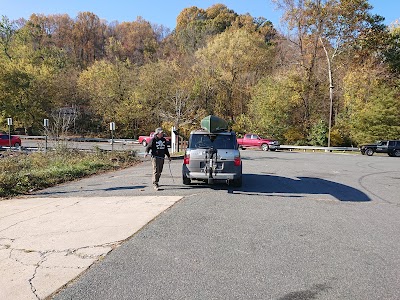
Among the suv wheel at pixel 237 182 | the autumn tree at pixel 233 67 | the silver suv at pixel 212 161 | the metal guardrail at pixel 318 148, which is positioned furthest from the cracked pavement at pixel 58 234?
the autumn tree at pixel 233 67

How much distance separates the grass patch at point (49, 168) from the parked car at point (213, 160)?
5432mm

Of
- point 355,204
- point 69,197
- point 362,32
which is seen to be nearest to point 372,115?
point 362,32

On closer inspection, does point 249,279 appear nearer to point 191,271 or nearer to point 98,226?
point 191,271

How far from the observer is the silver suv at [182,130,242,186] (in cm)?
1046

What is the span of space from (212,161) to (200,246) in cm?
→ 518

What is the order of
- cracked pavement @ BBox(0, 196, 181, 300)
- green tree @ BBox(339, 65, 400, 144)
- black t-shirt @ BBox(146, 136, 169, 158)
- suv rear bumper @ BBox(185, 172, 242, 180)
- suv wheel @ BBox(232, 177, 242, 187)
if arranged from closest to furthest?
cracked pavement @ BBox(0, 196, 181, 300) → suv rear bumper @ BBox(185, 172, 242, 180) → black t-shirt @ BBox(146, 136, 169, 158) → suv wheel @ BBox(232, 177, 242, 187) → green tree @ BBox(339, 65, 400, 144)

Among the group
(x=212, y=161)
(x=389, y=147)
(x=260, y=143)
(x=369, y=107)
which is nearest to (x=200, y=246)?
(x=212, y=161)

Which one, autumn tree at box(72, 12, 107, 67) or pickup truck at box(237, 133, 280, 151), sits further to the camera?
autumn tree at box(72, 12, 107, 67)

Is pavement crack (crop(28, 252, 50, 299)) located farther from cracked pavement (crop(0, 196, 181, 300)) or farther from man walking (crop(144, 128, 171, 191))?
man walking (crop(144, 128, 171, 191))

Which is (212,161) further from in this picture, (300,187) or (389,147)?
(389,147)

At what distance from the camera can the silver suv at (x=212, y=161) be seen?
10461 millimetres

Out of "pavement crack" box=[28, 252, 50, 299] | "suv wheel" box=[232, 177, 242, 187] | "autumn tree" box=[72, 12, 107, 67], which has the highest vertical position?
"autumn tree" box=[72, 12, 107, 67]

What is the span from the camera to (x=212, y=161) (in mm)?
10484

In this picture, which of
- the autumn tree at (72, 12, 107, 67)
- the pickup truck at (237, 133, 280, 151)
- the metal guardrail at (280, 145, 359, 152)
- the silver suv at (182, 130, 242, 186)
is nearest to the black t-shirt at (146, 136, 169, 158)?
the silver suv at (182, 130, 242, 186)
